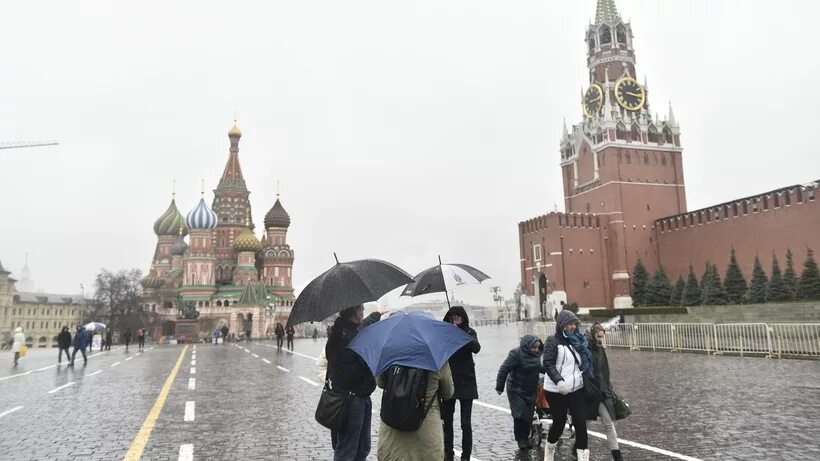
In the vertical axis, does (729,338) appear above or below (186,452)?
above

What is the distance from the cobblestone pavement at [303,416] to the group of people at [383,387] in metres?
1.03

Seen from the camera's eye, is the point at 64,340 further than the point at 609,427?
Yes

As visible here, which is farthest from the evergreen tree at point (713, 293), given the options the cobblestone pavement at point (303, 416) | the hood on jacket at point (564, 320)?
the hood on jacket at point (564, 320)

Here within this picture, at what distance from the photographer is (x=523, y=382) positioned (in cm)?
625

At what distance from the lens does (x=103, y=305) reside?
65562 millimetres

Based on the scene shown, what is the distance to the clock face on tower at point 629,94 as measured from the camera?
57.5 metres

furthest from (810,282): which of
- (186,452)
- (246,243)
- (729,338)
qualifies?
(246,243)

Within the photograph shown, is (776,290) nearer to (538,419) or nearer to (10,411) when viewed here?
(538,419)

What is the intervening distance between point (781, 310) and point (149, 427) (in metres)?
30.2

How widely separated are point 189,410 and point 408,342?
6852 mm

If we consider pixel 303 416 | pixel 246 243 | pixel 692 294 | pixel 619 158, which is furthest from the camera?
pixel 246 243

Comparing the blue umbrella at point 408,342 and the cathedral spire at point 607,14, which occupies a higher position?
the cathedral spire at point 607,14

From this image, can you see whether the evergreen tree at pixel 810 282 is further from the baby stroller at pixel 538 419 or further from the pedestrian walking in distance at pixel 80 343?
the pedestrian walking in distance at pixel 80 343

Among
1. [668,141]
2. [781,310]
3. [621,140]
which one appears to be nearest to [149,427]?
[781,310]
